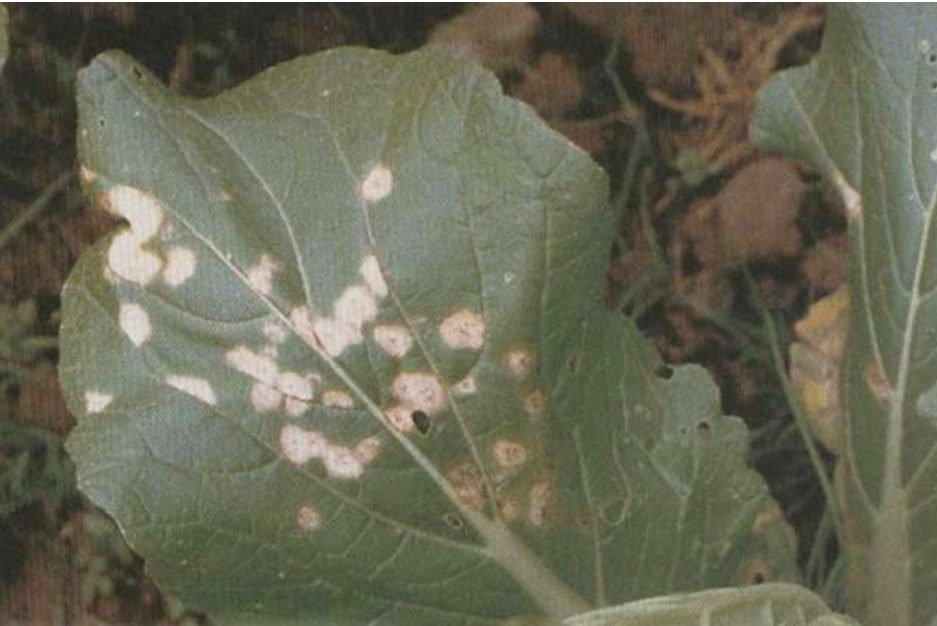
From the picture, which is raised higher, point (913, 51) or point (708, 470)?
point (913, 51)

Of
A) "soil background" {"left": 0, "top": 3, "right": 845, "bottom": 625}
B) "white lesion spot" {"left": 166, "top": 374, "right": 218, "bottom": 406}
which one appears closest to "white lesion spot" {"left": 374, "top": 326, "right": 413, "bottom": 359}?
"white lesion spot" {"left": 166, "top": 374, "right": 218, "bottom": 406}

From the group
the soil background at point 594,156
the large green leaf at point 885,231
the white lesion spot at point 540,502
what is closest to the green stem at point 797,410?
the soil background at point 594,156

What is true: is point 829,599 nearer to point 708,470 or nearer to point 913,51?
point 708,470

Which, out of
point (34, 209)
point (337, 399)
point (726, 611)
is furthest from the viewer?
point (34, 209)

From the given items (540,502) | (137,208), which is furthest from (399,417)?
(137,208)

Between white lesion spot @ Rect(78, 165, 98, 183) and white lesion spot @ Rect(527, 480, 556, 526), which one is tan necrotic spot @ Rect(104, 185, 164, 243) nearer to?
white lesion spot @ Rect(78, 165, 98, 183)

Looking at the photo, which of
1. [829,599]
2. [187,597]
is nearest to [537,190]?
[187,597]

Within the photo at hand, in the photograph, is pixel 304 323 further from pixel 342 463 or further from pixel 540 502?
pixel 540 502
